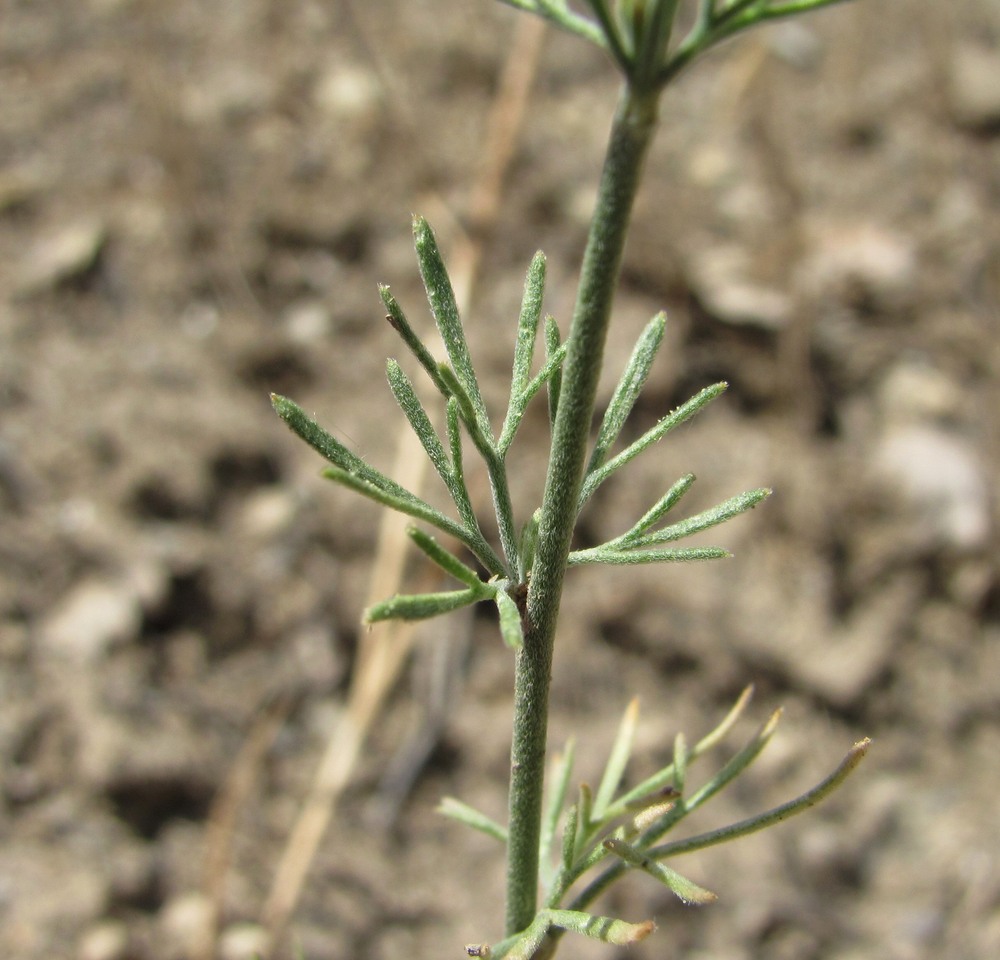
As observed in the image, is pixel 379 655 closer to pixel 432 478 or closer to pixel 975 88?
pixel 432 478

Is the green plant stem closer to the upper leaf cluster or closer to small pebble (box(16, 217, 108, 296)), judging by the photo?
the upper leaf cluster

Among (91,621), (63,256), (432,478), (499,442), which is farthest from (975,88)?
(499,442)

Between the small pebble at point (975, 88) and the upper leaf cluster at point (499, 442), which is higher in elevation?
the small pebble at point (975, 88)

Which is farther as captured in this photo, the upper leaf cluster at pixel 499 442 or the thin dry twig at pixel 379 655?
the thin dry twig at pixel 379 655

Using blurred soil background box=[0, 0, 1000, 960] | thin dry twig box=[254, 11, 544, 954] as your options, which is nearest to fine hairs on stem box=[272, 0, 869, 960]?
thin dry twig box=[254, 11, 544, 954]

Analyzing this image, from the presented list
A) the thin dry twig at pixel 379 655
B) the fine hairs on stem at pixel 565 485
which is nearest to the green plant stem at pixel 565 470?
the fine hairs on stem at pixel 565 485

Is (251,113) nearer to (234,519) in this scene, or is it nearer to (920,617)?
(234,519)

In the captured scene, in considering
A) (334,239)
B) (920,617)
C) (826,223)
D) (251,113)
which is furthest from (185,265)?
(920,617)

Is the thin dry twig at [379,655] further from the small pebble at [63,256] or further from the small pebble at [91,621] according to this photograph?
the small pebble at [63,256]
